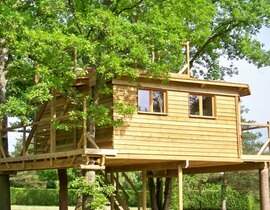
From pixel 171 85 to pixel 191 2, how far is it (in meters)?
3.52

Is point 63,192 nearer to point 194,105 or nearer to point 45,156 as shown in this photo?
point 45,156

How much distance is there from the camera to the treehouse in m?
19.8

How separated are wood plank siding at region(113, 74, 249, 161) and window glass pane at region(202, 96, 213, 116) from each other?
0.24 m

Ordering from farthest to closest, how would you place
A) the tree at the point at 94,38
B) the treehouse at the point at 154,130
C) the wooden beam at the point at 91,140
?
the treehouse at the point at 154,130
the wooden beam at the point at 91,140
the tree at the point at 94,38

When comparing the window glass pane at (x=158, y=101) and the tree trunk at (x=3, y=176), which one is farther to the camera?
the tree trunk at (x=3, y=176)

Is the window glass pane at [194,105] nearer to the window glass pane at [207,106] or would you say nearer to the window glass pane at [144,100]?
the window glass pane at [207,106]

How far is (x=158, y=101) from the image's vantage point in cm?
2123

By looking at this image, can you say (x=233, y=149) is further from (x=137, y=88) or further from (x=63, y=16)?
(x=63, y=16)

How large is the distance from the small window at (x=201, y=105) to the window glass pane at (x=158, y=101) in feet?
4.46

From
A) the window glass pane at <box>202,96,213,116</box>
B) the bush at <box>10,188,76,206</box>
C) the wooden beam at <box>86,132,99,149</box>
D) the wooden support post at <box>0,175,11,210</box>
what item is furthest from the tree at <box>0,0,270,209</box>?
the bush at <box>10,188,76,206</box>

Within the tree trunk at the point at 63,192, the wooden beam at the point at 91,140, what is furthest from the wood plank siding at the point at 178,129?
the tree trunk at the point at 63,192

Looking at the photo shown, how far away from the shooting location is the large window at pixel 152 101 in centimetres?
2086

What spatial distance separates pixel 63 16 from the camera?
20.5 meters

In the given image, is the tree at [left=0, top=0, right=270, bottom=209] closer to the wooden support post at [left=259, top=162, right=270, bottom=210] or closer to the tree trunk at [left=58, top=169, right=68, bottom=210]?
the tree trunk at [left=58, top=169, right=68, bottom=210]
